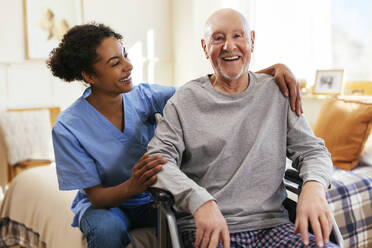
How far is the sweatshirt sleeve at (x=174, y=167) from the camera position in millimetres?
1116

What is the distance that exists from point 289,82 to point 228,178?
1.36 ft

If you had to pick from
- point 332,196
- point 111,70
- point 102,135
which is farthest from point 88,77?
point 332,196

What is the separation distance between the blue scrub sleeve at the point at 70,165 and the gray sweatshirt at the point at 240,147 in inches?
10.3

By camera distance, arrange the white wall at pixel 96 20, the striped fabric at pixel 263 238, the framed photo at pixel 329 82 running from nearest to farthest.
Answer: the striped fabric at pixel 263 238 → the framed photo at pixel 329 82 → the white wall at pixel 96 20

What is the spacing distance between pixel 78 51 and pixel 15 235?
1363mm

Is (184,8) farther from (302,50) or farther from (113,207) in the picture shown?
(113,207)

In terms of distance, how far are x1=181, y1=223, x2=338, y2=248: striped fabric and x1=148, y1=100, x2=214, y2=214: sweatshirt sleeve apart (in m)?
0.14

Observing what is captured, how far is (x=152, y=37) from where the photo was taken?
4.36 m

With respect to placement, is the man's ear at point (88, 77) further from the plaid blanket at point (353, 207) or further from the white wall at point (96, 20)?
the white wall at point (96, 20)

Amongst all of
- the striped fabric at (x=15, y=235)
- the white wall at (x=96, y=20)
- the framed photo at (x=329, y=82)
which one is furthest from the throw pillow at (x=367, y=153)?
the white wall at (x=96, y=20)

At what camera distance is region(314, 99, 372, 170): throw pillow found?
216 centimetres

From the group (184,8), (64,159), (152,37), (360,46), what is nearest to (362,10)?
(360,46)

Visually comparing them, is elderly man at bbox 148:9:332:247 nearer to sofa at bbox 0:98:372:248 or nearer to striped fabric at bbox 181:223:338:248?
striped fabric at bbox 181:223:338:248

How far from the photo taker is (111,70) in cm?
150
